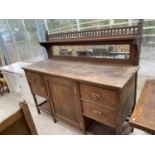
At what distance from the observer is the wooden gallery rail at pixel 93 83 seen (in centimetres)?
115

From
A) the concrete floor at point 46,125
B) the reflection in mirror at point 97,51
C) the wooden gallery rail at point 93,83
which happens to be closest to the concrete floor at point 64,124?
the concrete floor at point 46,125

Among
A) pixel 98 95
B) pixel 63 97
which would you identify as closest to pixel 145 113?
pixel 98 95

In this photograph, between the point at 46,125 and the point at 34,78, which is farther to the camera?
the point at 46,125

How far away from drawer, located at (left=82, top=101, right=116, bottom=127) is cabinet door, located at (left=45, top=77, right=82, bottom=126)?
95mm

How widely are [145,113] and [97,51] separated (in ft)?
3.03

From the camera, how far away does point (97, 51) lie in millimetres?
1565

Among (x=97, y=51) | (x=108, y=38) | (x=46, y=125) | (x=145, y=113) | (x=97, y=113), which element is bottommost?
(x=46, y=125)

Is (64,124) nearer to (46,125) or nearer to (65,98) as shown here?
(46,125)

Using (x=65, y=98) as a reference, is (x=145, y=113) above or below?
above

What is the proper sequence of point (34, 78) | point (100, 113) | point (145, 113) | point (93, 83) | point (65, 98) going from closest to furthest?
point (145, 113), point (93, 83), point (100, 113), point (65, 98), point (34, 78)
